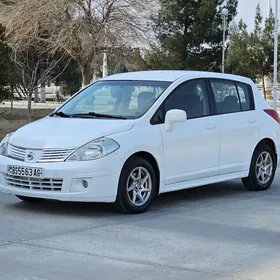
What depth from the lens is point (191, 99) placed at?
923cm

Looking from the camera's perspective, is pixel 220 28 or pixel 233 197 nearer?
pixel 233 197

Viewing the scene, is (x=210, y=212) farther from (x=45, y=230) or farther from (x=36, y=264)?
(x=36, y=264)

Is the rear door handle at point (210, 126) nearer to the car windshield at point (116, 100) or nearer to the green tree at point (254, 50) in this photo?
the car windshield at point (116, 100)

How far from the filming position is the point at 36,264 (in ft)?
19.7

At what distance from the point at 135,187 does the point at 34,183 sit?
119 centimetres

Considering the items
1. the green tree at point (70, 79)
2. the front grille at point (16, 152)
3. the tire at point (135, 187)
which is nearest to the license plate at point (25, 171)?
the front grille at point (16, 152)

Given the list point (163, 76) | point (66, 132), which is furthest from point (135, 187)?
point (163, 76)

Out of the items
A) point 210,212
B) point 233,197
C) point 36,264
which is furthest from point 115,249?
point 233,197

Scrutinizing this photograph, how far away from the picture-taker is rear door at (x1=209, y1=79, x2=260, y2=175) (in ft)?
31.2

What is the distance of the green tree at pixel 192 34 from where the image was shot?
37969 mm

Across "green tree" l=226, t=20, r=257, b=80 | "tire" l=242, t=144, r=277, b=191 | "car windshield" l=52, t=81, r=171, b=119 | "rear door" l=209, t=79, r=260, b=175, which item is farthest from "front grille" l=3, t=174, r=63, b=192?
"green tree" l=226, t=20, r=257, b=80

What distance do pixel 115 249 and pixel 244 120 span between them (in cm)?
395

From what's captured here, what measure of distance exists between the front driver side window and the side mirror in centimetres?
22

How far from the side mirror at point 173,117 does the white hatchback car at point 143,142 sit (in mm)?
12
